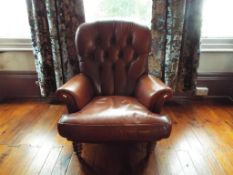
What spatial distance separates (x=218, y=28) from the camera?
2402 millimetres

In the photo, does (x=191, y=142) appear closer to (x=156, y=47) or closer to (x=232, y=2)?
(x=156, y=47)

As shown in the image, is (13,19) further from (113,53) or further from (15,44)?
(113,53)

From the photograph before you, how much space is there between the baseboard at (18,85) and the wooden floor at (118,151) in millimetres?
403

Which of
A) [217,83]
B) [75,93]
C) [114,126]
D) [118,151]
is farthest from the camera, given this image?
[217,83]

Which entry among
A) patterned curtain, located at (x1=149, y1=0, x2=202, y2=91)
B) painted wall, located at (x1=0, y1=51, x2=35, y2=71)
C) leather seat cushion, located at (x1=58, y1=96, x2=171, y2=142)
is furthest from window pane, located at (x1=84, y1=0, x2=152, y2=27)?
leather seat cushion, located at (x1=58, y1=96, x2=171, y2=142)

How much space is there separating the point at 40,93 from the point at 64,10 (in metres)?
1.09

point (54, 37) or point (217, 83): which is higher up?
point (54, 37)

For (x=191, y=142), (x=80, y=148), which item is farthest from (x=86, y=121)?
(x=191, y=142)

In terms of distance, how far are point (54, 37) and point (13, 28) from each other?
704 mm

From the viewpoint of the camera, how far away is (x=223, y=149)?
5.58 ft

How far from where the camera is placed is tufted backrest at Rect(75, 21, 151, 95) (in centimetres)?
176

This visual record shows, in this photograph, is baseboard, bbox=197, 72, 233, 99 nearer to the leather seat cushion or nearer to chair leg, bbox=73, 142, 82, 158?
the leather seat cushion

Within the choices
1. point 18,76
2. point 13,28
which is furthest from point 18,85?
point 13,28

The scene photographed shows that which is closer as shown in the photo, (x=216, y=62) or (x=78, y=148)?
(x=78, y=148)
